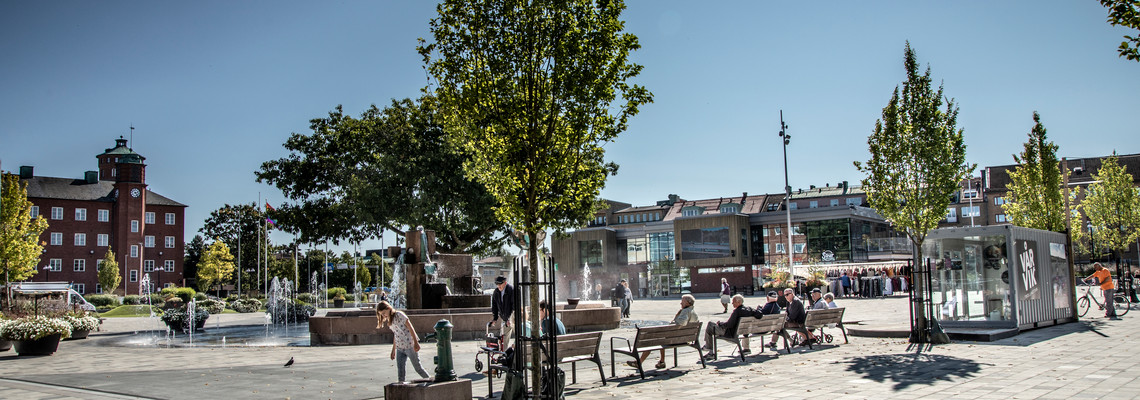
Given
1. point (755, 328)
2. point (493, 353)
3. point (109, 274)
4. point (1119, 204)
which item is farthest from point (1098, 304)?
point (109, 274)

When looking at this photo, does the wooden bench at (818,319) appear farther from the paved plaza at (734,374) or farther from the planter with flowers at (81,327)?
the planter with flowers at (81,327)

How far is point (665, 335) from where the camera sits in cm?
1170

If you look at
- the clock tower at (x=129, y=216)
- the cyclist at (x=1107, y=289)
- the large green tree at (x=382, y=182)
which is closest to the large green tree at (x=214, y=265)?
the clock tower at (x=129, y=216)

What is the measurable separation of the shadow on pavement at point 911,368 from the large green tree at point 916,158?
163 inches

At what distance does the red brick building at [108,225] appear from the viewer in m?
77.9

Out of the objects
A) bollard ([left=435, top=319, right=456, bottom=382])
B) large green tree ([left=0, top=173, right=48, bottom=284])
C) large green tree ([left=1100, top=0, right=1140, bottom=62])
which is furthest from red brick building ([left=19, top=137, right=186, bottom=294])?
large green tree ([left=1100, top=0, right=1140, bottom=62])

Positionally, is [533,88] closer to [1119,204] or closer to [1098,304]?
[1098,304]

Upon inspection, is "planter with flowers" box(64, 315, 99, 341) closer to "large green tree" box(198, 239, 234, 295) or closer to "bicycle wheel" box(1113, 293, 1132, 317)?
"bicycle wheel" box(1113, 293, 1132, 317)

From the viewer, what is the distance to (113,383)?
458 inches

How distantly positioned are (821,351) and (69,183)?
88886 mm

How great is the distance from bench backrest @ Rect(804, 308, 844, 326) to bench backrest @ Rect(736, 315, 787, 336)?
942mm

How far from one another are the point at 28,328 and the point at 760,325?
15.7m

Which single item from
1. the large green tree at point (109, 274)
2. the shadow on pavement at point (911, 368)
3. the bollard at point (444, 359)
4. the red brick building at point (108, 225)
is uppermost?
the red brick building at point (108, 225)

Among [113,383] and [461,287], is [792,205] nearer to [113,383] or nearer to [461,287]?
[461,287]
